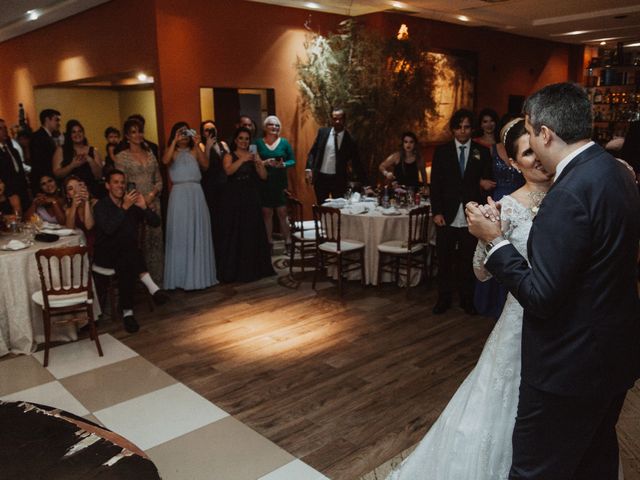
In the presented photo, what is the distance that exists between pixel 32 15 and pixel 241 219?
17.0ft

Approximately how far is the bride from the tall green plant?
5520 mm

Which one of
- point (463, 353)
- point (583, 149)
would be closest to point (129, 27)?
point (463, 353)

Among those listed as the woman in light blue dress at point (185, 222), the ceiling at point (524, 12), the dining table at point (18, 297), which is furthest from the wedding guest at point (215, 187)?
the ceiling at point (524, 12)

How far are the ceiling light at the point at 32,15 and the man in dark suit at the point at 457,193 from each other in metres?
6.63

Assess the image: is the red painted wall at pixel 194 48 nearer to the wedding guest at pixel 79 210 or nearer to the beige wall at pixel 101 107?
the beige wall at pixel 101 107

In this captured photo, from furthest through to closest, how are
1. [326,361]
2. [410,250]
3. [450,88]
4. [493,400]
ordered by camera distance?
[450,88] → [410,250] → [326,361] → [493,400]

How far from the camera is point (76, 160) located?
6066mm

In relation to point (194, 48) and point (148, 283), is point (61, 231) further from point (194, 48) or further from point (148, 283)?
point (194, 48)

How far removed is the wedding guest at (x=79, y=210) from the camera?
4.90m

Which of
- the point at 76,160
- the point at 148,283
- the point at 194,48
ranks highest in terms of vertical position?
the point at 194,48

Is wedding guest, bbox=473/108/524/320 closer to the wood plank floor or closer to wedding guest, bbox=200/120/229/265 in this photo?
the wood plank floor

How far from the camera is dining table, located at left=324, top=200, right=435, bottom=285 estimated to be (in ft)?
19.1

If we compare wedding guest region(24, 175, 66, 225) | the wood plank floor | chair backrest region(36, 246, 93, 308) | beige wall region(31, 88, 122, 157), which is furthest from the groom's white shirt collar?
beige wall region(31, 88, 122, 157)

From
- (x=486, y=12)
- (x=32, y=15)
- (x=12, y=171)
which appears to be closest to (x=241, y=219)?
(x=12, y=171)
